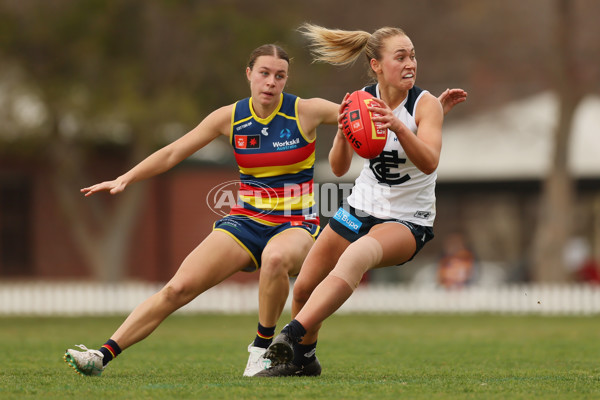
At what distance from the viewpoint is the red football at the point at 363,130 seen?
5891 mm

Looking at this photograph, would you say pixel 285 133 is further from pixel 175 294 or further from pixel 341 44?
pixel 175 294

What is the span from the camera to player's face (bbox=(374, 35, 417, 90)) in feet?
20.2

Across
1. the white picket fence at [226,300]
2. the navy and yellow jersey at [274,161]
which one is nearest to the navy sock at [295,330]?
the navy and yellow jersey at [274,161]

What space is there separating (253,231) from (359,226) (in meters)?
0.82

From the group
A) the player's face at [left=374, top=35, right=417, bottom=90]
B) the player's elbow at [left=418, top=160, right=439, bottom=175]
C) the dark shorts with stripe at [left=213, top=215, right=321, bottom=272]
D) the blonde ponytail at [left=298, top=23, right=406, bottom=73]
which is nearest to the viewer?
the player's elbow at [left=418, top=160, right=439, bottom=175]

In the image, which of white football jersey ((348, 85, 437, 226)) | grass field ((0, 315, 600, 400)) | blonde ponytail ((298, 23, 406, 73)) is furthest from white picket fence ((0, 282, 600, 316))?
white football jersey ((348, 85, 437, 226))

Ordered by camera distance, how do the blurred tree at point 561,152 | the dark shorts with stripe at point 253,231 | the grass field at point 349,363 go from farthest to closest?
1. the blurred tree at point 561,152
2. the dark shorts with stripe at point 253,231
3. the grass field at point 349,363

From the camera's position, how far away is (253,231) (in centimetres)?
666

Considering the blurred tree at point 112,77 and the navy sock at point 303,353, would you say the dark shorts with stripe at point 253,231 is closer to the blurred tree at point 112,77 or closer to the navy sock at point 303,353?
the navy sock at point 303,353

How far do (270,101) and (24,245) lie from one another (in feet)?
59.6

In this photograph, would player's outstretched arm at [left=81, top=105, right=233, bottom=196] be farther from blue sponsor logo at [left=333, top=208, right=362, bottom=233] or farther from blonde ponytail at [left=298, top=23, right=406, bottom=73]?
blue sponsor logo at [left=333, top=208, right=362, bottom=233]

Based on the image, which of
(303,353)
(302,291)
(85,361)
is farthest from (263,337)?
(85,361)

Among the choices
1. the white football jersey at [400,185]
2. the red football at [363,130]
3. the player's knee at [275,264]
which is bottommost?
the player's knee at [275,264]

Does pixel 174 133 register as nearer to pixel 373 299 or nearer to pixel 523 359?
pixel 373 299
